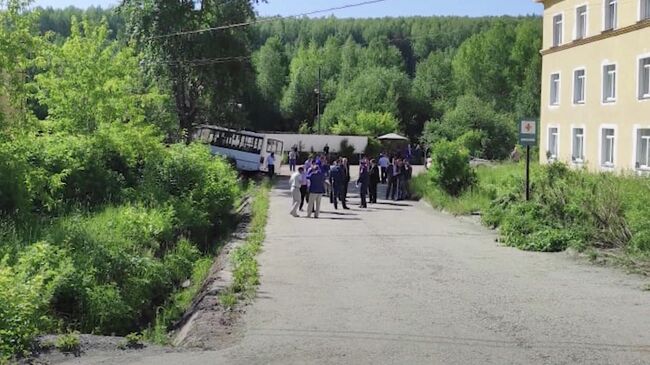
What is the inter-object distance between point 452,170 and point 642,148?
390 inches

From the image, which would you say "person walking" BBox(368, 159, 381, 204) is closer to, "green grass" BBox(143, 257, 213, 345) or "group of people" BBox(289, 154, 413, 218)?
"group of people" BBox(289, 154, 413, 218)

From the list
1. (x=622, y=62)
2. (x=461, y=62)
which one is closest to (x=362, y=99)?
(x=461, y=62)

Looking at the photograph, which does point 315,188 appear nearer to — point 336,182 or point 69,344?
point 336,182

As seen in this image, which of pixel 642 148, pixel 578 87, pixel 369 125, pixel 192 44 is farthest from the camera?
pixel 369 125

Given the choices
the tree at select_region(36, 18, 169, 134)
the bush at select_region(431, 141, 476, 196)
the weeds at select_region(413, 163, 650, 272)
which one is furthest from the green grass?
the tree at select_region(36, 18, 169, 134)

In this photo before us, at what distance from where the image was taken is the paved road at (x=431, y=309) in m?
7.63

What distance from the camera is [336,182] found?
85.8 ft

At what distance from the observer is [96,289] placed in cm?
1095

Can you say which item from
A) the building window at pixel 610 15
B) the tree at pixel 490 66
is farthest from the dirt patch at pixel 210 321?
the tree at pixel 490 66

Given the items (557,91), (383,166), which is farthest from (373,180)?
(557,91)

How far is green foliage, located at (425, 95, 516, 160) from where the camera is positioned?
64762 mm

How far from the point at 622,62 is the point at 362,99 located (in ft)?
176

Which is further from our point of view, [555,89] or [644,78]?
[555,89]

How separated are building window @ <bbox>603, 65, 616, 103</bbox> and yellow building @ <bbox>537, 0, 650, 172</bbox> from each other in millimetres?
36
